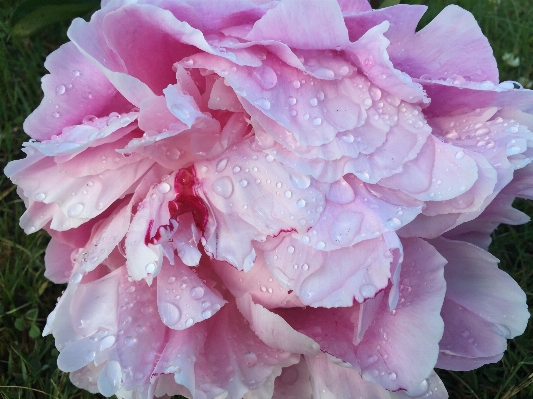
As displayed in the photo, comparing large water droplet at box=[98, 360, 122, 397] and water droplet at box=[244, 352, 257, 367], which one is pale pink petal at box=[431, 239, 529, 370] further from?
large water droplet at box=[98, 360, 122, 397]

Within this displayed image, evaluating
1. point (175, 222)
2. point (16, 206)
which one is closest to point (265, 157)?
point (175, 222)

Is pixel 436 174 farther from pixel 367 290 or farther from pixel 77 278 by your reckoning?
pixel 77 278

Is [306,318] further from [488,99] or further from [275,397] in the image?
[488,99]

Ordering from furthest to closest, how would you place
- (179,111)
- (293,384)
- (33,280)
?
(33,280) → (293,384) → (179,111)

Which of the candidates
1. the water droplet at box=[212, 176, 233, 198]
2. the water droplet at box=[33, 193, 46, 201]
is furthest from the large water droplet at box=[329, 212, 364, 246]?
the water droplet at box=[33, 193, 46, 201]

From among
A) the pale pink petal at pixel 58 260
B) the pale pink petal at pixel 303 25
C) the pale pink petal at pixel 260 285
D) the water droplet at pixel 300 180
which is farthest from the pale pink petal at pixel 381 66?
the pale pink petal at pixel 58 260

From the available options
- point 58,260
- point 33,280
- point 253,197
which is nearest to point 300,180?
point 253,197

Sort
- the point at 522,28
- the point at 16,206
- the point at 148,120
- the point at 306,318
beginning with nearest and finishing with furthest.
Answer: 1. the point at 148,120
2. the point at 306,318
3. the point at 16,206
4. the point at 522,28
